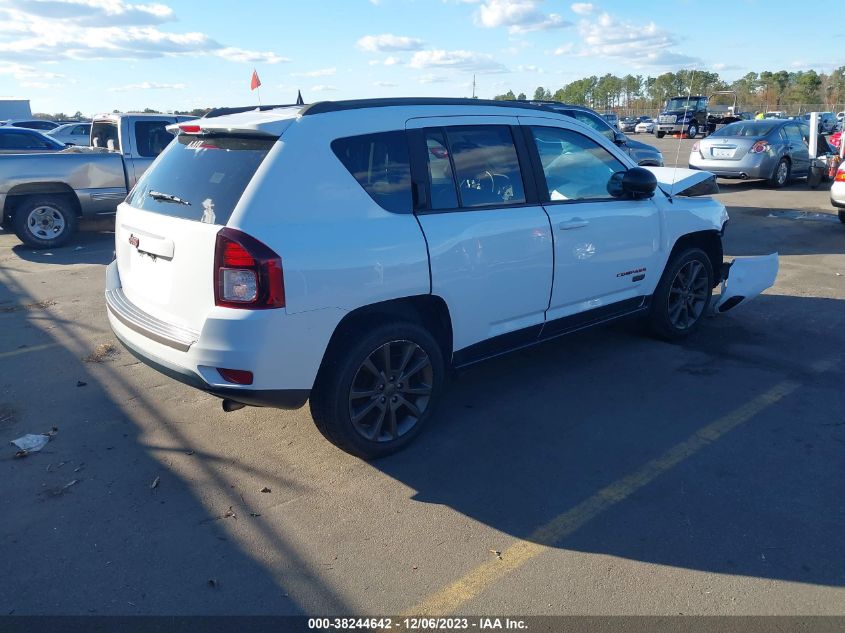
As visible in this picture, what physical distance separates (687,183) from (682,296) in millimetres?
1000

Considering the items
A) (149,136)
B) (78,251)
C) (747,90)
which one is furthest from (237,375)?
(747,90)

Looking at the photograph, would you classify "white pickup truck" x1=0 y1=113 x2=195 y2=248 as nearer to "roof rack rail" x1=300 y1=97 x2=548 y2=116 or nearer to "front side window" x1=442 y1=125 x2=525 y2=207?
"roof rack rail" x1=300 y1=97 x2=548 y2=116

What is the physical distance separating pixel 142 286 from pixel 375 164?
150cm

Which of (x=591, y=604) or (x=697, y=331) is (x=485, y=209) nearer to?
(x=591, y=604)

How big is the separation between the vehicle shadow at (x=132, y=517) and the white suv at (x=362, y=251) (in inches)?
21.6

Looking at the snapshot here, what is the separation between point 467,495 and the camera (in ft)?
12.1

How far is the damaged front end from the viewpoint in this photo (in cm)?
638

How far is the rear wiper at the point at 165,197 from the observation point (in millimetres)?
3826

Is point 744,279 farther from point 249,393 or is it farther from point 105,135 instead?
point 105,135

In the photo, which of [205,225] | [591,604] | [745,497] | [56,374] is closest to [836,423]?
[745,497]

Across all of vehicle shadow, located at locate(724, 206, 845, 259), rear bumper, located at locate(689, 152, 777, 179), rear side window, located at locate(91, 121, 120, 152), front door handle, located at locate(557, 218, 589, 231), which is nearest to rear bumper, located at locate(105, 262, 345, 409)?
front door handle, located at locate(557, 218, 589, 231)

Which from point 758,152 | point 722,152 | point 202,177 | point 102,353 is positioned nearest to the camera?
point 202,177

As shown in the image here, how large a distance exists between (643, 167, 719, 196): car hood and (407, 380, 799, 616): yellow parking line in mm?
2039

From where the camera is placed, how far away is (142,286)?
400cm
